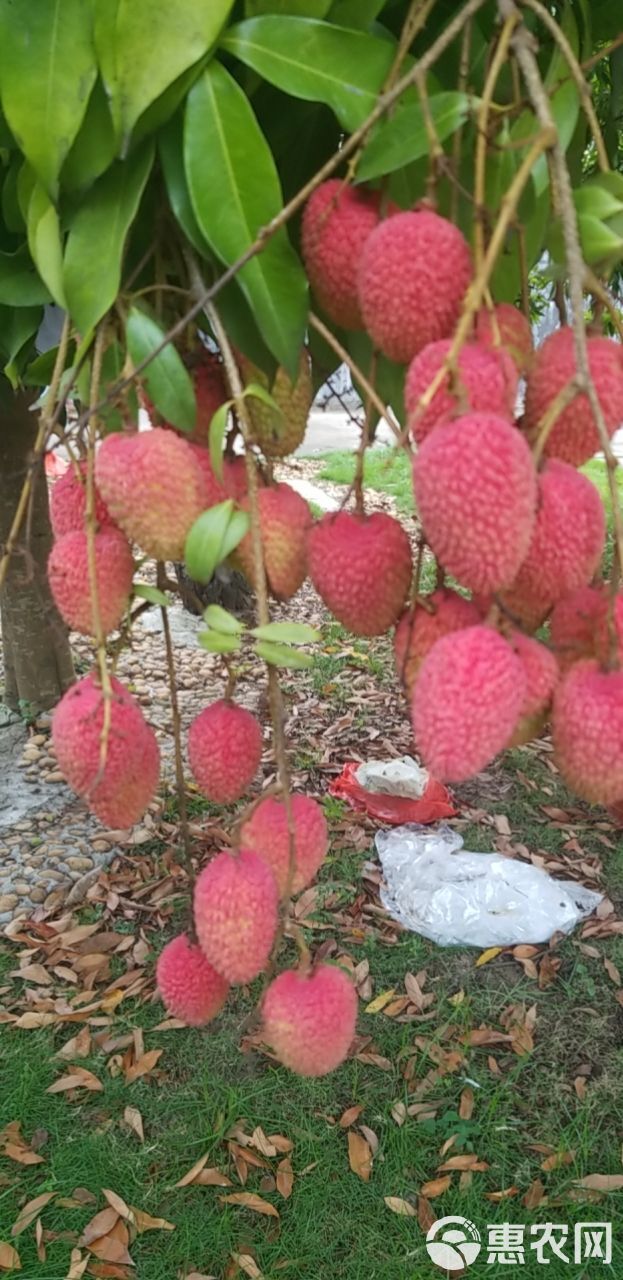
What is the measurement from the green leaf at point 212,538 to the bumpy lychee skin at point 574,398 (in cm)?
14

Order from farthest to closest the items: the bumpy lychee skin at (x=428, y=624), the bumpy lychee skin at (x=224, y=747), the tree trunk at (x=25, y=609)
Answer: the tree trunk at (x=25, y=609), the bumpy lychee skin at (x=224, y=747), the bumpy lychee skin at (x=428, y=624)

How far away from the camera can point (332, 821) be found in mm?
2580

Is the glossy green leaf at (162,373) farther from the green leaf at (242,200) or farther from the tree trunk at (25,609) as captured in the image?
the tree trunk at (25,609)

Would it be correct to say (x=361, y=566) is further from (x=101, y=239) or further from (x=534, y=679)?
(x=101, y=239)

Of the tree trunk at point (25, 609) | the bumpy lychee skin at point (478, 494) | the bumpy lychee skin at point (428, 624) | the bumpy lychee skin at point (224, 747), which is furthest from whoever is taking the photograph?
the tree trunk at point (25, 609)

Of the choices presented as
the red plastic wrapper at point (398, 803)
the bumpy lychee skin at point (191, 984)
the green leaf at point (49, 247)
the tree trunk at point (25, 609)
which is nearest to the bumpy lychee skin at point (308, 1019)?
the bumpy lychee skin at point (191, 984)

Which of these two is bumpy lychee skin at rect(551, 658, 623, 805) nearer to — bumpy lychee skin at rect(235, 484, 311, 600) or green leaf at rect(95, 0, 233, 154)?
bumpy lychee skin at rect(235, 484, 311, 600)

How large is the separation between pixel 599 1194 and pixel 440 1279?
290mm

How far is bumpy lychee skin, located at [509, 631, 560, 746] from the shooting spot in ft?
1.46

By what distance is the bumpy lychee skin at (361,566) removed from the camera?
0.52m

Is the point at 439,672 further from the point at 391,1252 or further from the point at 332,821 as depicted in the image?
the point at 332,821

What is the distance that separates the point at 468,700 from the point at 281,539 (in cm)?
17

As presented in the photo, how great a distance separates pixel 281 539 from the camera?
0.54m

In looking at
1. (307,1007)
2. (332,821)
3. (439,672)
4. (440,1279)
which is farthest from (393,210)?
(332,821)
